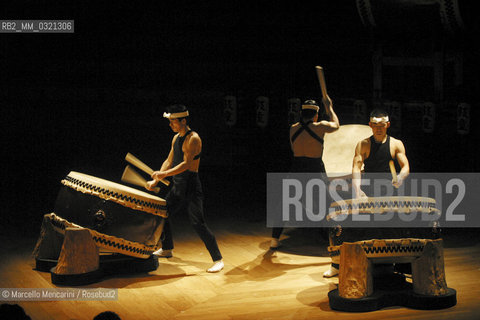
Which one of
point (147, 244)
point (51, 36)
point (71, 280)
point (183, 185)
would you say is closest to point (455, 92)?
point (183, 185)

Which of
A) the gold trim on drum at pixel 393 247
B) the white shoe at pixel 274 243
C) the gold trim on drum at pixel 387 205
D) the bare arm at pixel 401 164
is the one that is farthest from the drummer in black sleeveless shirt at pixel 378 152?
the white shoe at pixel 274 243

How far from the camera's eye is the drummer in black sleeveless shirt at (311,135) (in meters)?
5.17

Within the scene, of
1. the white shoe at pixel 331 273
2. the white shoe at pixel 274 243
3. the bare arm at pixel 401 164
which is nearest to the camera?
the bare arm at pixel 401 164

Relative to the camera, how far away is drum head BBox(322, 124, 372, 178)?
535cm

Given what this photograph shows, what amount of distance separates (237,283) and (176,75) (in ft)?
14.5

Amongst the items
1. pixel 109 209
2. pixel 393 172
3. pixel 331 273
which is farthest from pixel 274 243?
pixel 109 209

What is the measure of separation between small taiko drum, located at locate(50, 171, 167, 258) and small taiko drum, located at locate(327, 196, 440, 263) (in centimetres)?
147

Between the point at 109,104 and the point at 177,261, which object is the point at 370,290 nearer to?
the point at 177,261

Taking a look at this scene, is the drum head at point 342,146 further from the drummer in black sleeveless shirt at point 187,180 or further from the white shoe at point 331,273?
the drummer in black sleeveless shirt at point 187,180

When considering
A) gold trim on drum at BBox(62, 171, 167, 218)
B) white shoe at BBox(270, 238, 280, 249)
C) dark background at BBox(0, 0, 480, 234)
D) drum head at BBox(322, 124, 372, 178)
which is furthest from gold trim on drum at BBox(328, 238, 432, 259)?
dark background at BBox(0, 0, 480, 234)

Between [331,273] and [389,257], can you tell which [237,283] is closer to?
[331,273]

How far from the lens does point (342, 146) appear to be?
550 cm

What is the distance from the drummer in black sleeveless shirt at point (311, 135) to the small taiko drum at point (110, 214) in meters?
1.32

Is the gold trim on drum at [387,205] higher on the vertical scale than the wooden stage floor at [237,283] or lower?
higher
